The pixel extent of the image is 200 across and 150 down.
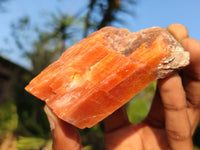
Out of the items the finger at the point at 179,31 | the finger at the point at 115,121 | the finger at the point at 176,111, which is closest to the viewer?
the finger at the point at 176,111

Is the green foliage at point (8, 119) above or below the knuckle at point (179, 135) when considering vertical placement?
below

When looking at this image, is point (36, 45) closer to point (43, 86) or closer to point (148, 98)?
point (148, 98)

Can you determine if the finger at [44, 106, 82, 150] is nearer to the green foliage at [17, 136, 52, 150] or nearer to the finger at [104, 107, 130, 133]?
the finger at [104, 107, 130, 133]

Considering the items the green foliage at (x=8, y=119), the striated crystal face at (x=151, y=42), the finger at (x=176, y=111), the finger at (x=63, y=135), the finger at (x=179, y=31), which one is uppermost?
the finger at (x=179, y=31)

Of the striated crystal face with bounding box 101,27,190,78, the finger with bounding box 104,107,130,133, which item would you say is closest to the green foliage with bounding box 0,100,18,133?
the finger with bounding box 104,107,130,133

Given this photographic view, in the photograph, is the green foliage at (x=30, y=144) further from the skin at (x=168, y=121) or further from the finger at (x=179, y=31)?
the finger at (x=179, y=31)

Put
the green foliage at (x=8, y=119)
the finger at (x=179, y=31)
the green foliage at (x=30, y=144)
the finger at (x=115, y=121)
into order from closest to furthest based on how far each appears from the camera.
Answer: the finger at (x=179, y=31)
the finger at (x=115, y=121)
the green foliage at (x=30, y=144)
the green foliage at (x=8, y=119)

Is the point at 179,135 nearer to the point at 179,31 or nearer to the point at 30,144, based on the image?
the point at 179,31

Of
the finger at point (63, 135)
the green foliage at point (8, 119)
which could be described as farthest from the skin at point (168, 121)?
the green foliage at point (8, 119)
